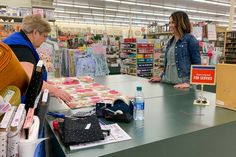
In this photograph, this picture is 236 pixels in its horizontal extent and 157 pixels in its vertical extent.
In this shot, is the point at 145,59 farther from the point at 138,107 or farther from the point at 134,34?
the point at 134,34

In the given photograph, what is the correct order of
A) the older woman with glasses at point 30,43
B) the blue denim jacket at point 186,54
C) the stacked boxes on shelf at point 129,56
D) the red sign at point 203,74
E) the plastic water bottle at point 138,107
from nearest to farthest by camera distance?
the plastic water bottle at point 138,107
the older woman with glasses at point 30,43
the red sign at point 203,74
the blue denim jacket at point 186,54
the stacked boxes on shelf at point 129,56

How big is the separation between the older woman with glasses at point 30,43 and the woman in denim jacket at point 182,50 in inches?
57.1

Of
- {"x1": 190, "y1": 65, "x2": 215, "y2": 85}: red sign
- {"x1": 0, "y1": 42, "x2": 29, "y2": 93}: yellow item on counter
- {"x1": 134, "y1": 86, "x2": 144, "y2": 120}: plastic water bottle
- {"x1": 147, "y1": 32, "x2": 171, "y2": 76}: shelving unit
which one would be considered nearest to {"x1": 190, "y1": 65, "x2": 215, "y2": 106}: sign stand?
{"x1": 190, "y1": 65, "x2": 215, "y2": 85}: red sign

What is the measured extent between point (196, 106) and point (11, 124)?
1.44 m

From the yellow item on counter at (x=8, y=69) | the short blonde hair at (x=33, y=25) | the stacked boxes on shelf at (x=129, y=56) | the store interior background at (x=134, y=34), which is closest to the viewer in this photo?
the yellow item on counter at (x=8, y=69)

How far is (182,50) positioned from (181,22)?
1.13ft

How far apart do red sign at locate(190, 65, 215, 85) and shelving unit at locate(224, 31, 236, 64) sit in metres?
8.00

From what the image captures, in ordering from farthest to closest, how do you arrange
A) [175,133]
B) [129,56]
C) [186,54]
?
1. [129,56]
2. [186,54]
3. [175,133]

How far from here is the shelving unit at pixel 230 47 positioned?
8.82m

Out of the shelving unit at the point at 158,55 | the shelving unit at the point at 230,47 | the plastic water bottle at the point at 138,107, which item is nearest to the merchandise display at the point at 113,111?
the plastic water bottle at the point at 138,107

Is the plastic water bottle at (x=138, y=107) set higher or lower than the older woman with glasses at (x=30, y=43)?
lower

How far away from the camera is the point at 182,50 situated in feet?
8.60

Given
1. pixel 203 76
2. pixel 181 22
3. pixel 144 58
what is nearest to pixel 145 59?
pixel 144 58

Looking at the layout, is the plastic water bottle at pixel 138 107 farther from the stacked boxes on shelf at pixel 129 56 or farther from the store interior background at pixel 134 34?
the stacked boxes on shelf at pixel 129 56
